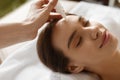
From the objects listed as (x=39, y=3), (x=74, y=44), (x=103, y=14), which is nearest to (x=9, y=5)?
(x=103, y=14)

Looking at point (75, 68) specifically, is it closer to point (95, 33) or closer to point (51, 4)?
point (95, 33)

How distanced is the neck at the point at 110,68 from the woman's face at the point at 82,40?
3.2 inches

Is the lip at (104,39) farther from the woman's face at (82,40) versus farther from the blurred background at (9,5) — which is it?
the blurred background at (9,5)

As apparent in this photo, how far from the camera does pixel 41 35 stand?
1.28 m

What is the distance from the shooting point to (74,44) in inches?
49.6

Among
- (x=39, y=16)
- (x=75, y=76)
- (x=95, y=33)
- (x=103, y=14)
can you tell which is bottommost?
(x=75, y=76)

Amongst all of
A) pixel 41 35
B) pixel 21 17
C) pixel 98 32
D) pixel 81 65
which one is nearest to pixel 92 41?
pixel 98 32

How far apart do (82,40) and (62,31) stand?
4.6 inches

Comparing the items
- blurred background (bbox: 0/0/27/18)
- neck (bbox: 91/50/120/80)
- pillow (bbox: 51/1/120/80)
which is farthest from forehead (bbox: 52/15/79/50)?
blurred background (bbox: 0/0/27/18)

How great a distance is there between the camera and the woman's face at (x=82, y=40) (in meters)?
1.24

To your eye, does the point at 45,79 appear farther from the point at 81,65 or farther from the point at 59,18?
the point at 59,18

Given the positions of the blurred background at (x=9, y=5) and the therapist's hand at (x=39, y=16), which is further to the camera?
the blurred background at (x=9, y=5)

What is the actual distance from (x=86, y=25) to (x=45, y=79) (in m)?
0.40

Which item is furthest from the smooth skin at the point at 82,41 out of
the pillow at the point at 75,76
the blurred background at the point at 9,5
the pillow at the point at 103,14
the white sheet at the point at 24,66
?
the blurred background at the point at 9,5
